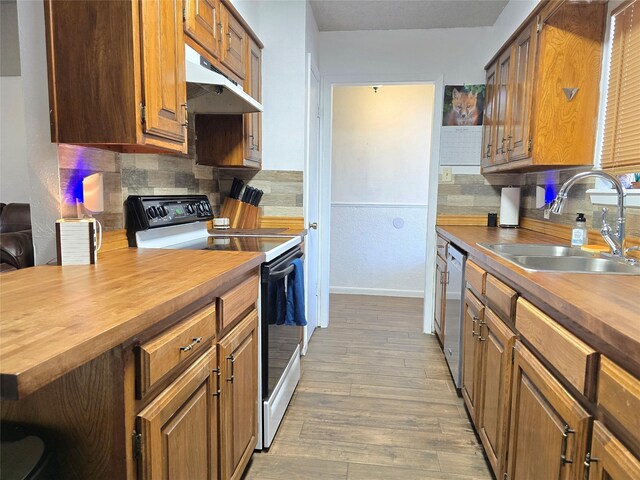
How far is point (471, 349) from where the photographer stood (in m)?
2.08

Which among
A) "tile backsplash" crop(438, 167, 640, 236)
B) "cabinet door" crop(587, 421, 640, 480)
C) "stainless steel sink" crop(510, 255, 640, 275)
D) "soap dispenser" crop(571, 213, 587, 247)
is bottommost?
"cabinet door" crop(587, 421, 640, 480)

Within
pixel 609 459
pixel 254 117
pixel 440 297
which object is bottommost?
pixel 440 297

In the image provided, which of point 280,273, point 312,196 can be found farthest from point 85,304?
point 312,196

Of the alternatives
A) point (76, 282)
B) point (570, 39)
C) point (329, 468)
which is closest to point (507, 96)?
point (570, 39)

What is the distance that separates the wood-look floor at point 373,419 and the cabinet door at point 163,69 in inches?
56.3

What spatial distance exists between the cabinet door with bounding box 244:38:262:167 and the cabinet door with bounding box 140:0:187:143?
0.91 meters

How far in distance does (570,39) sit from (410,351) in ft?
7.05

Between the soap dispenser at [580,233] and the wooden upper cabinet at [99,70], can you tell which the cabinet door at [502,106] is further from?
the wooden upper cabinet at [99,70]

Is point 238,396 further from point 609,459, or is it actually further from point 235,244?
point 609,459

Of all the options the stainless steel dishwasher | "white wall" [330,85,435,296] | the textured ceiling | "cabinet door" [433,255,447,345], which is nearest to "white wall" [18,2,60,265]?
the stainless steel dishwasher

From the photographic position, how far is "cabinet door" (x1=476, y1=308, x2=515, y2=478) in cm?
149

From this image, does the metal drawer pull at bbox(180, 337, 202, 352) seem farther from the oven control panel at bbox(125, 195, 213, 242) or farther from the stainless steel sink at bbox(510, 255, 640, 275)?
the stainless steel sink at bbox(510, 255, 640, 275)

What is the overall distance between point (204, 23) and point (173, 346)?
155 centimetres

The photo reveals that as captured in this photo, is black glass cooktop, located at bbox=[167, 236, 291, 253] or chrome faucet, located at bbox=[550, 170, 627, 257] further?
black glass cooktop, located at bbox=[167, 236, 291, 253]
